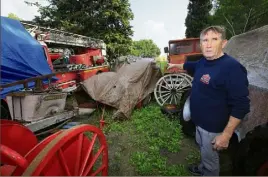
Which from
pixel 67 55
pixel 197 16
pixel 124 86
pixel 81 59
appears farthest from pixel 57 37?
pixel 197 16

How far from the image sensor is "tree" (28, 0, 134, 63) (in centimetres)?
2105

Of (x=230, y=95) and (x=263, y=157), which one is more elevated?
(x=230, y=95)

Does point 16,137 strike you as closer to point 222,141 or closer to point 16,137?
point 16,137

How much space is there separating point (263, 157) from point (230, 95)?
2.70ft

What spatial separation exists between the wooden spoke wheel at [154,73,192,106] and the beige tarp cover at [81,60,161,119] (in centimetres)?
36

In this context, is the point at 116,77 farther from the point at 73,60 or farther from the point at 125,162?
the point at 73,60

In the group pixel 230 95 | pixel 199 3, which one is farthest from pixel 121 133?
pixel 199 3

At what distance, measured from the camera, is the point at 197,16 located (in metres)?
28.7

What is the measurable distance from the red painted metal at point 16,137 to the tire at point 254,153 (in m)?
2.08

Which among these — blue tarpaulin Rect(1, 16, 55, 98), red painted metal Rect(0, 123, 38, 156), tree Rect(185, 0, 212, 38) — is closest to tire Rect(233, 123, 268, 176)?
red painted metal Rect(0, 123, 38, 156)

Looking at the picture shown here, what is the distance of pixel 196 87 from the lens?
243 centimetres

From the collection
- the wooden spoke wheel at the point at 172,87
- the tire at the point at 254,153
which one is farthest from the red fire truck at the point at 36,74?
the tire at the point at 254,153

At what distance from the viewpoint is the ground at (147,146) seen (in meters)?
3.56

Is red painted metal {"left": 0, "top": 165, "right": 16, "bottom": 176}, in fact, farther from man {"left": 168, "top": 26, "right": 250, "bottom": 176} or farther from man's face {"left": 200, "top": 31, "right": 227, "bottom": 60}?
man's face {"left": 200, "top": 31, "right": 227, "bottom": 60}
